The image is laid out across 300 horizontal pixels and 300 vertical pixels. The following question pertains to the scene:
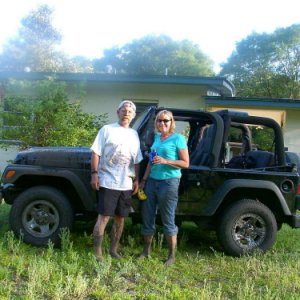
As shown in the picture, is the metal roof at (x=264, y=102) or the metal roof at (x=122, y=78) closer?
the metal roof at (x=122, y=78)

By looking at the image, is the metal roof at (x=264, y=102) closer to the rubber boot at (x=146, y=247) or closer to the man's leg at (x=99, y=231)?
the rubber boot at (x=146, y=247)

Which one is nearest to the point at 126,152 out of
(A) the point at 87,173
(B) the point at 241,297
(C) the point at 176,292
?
(A) the point at 87,173

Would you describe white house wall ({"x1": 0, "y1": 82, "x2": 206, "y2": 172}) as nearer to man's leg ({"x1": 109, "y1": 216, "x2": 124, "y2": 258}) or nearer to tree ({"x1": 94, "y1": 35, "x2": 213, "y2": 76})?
man's leg ({"x1": 109, "y1": 216, "x2": 124, "y2": 258})

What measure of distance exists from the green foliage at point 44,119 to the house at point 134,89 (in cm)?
177

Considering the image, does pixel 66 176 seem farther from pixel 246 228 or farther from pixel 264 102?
pixel 264 102

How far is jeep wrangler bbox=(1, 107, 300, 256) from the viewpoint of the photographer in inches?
208

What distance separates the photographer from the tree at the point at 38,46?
37094mm

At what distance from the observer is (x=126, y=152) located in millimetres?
4758

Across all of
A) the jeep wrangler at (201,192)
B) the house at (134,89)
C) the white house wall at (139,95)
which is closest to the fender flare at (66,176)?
the jeep wrangler at (201,192)

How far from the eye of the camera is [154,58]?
52.9 metres

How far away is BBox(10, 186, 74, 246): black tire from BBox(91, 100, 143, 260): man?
0.70m

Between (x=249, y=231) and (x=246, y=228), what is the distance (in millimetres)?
61

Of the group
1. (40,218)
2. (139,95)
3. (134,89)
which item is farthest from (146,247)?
(134,89)

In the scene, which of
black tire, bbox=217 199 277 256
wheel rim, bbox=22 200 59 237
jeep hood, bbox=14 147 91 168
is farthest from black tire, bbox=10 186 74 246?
black tire, bbox=217 199 277 256
